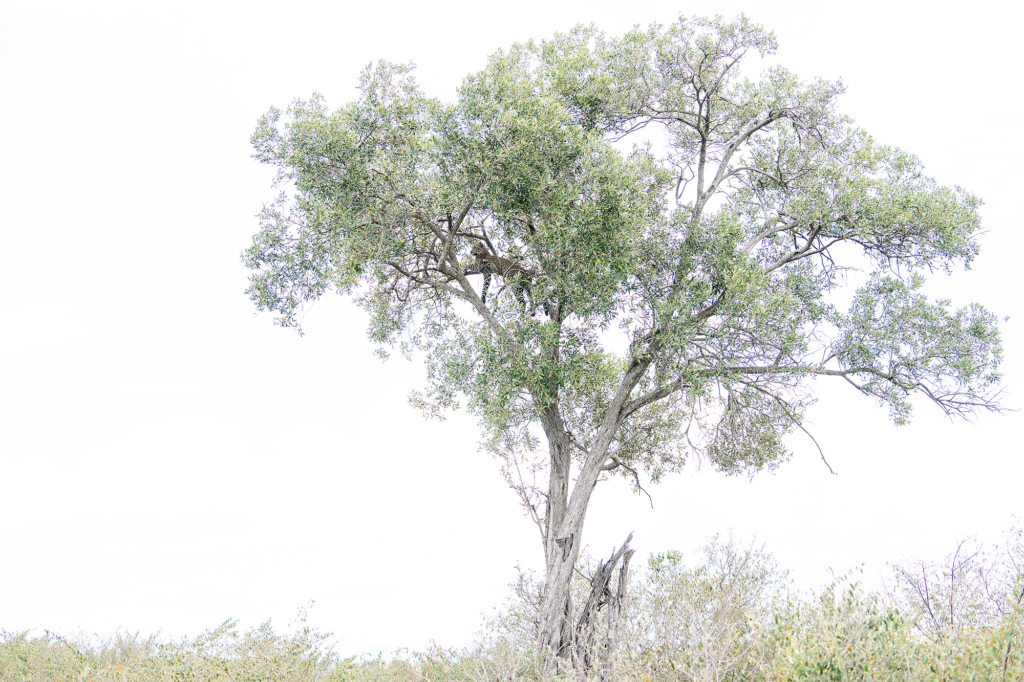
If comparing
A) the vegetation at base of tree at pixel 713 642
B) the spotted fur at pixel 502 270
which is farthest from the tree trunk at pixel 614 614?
the spotted fur at pixel 502 270

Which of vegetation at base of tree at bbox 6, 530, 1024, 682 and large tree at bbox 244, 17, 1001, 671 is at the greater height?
large tree at bbox 244, 17, 1001, 671

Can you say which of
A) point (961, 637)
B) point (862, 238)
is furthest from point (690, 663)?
point (862, 238)

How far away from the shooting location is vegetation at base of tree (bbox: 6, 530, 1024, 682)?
7770 millimetres

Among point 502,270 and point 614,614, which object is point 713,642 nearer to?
point 614,614

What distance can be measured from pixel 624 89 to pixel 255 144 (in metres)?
6.71

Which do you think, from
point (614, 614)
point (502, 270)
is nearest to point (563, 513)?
point (614, 614)

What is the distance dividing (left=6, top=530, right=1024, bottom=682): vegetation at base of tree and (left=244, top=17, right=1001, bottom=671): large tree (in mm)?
1553

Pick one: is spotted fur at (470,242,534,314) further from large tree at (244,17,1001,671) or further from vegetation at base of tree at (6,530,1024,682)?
vegetation at base of tree at (6,530,1024,682)

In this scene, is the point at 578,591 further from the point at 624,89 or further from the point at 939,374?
the point at 624,89

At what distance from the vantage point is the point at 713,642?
30.3 ft

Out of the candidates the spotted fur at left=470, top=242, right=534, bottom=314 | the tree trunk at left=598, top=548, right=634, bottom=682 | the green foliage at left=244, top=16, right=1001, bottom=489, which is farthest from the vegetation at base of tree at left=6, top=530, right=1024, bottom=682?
the spotted fur at left=470, top=242, right=534, bottom=314

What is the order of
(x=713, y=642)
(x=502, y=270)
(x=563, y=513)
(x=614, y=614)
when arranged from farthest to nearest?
(x=502, y=270), (x=563, y=513), (x=614, y=614), (x=713, y=642)

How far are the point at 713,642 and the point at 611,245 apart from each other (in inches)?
247

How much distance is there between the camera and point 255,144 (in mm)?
13430
